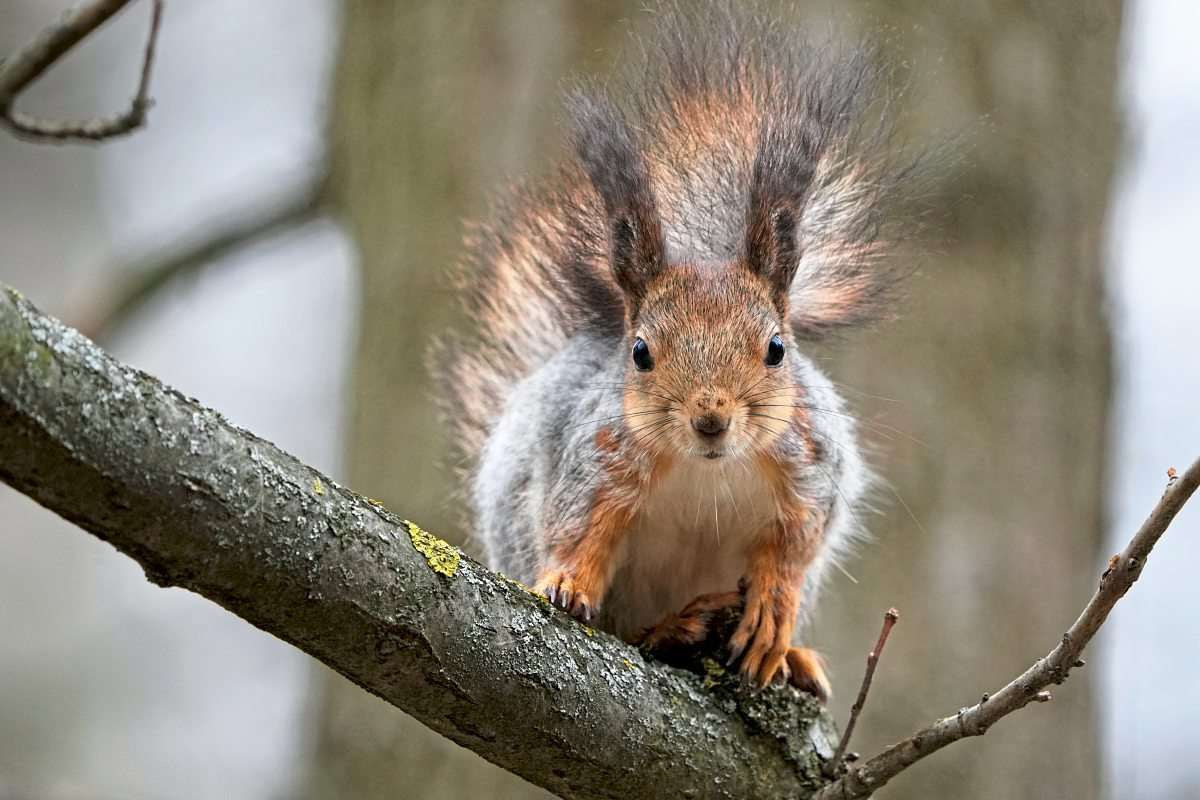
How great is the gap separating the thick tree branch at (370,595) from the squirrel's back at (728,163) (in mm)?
729

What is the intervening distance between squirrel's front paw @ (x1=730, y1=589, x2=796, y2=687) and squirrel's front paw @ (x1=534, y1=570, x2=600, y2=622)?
0.68 feet

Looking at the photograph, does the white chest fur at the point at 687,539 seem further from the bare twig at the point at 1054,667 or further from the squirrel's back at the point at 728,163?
the bare twig at the point at 1054,667

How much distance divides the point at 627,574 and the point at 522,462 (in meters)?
0.29

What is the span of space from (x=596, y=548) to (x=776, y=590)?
0.88ft

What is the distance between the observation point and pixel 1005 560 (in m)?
2.81

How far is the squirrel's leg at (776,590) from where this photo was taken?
1936 mm

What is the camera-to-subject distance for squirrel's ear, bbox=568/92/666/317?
2020 millimetres

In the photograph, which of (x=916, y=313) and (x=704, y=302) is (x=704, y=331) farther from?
(x=916, y=313)

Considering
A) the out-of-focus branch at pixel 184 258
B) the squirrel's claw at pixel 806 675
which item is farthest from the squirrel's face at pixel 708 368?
the out-of-focus branch at pixel 184 258

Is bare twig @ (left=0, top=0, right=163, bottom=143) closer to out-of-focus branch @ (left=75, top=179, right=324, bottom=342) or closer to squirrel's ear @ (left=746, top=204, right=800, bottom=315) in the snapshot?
squirrel's ear @ (left=746, top=204, right=800, bottom=315)

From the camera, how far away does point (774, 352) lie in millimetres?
2064

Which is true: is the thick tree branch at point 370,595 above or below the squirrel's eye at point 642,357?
below

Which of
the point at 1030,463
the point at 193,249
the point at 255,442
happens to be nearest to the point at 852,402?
the point at 1030,463

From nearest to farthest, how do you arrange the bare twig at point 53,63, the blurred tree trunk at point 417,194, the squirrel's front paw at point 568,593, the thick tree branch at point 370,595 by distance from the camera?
the thick tree branch at point 370,595, the bare twig at point 53,63, the squirrel's front paw at point 568,593, the blurred tree trunk at point 417,194
